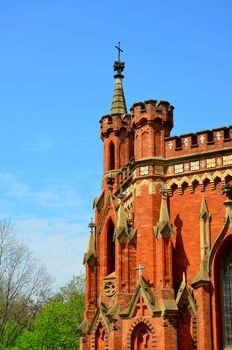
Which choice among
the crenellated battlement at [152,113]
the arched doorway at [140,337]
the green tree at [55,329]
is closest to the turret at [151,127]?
the crenellated battlement at [152,113]

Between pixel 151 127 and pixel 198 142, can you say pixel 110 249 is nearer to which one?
pixel 151 127

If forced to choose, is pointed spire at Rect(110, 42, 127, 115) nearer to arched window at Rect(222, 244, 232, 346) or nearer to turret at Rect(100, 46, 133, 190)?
turret at Rect(100, 46, 133, 190)

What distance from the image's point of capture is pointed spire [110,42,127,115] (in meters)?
31.4

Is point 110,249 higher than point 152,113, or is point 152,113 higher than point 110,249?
point 152,113

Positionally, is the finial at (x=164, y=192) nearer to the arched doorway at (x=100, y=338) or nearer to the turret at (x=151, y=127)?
the turret at (x=151, y=127)

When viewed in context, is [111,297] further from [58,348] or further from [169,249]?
[58,348]

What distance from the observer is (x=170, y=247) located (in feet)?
74.5

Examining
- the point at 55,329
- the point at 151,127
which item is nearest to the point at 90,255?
the point at 151,127

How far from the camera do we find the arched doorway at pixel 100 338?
25438 mm

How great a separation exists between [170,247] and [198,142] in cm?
425

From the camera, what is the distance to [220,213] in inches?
905

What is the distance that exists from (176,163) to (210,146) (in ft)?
4.91

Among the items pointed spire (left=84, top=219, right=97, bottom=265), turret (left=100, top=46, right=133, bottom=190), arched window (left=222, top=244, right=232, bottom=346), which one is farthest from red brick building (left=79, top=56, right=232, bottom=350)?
turret (left=100, top=46, right=133, bottom=190)

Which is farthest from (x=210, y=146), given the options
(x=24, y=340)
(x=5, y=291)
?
(x=24, y=340)
